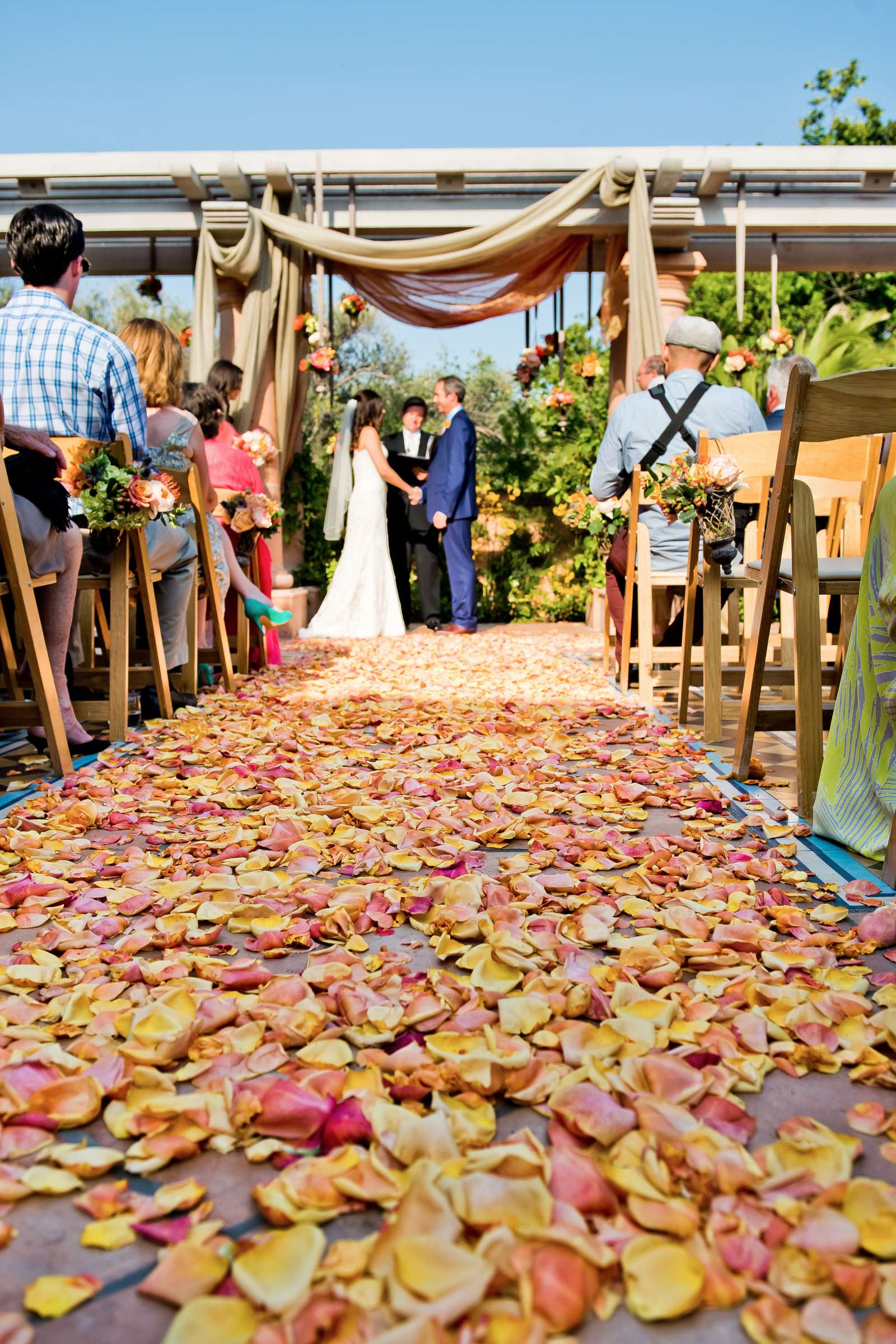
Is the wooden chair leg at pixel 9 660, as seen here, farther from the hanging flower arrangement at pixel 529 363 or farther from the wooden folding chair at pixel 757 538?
the hanging flower arrangement at pixel 529 363

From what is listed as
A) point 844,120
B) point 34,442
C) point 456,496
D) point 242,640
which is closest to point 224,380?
point 242,640

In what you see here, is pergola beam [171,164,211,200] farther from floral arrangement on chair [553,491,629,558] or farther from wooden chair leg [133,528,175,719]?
wooden chair leg [133,528,175,719]

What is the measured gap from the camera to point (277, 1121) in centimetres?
131

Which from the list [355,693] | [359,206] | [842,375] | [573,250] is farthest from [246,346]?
[842,375]

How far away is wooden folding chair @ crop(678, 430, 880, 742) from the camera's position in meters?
3.68

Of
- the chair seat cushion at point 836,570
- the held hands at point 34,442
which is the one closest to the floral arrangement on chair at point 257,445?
the held hands at point 34,442

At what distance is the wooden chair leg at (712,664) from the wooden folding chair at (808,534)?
2.50 feet

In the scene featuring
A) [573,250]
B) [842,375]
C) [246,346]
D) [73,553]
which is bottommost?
[73,553]

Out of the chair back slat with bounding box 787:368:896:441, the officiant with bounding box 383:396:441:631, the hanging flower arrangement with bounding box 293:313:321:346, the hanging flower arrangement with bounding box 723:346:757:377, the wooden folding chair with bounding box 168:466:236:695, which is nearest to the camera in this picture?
the chair back slat with bounding box 787:368:896:441

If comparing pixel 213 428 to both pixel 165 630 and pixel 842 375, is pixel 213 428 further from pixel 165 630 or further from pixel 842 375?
pixel 842 375

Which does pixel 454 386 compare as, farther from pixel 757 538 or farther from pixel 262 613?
pixel 757 538

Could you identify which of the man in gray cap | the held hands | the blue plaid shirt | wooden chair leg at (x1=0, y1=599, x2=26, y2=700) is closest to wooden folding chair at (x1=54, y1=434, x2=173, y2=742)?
the blue plaid shirt

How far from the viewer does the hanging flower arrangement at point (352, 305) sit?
9.02m

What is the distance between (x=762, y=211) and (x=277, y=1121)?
8874 millimetres
